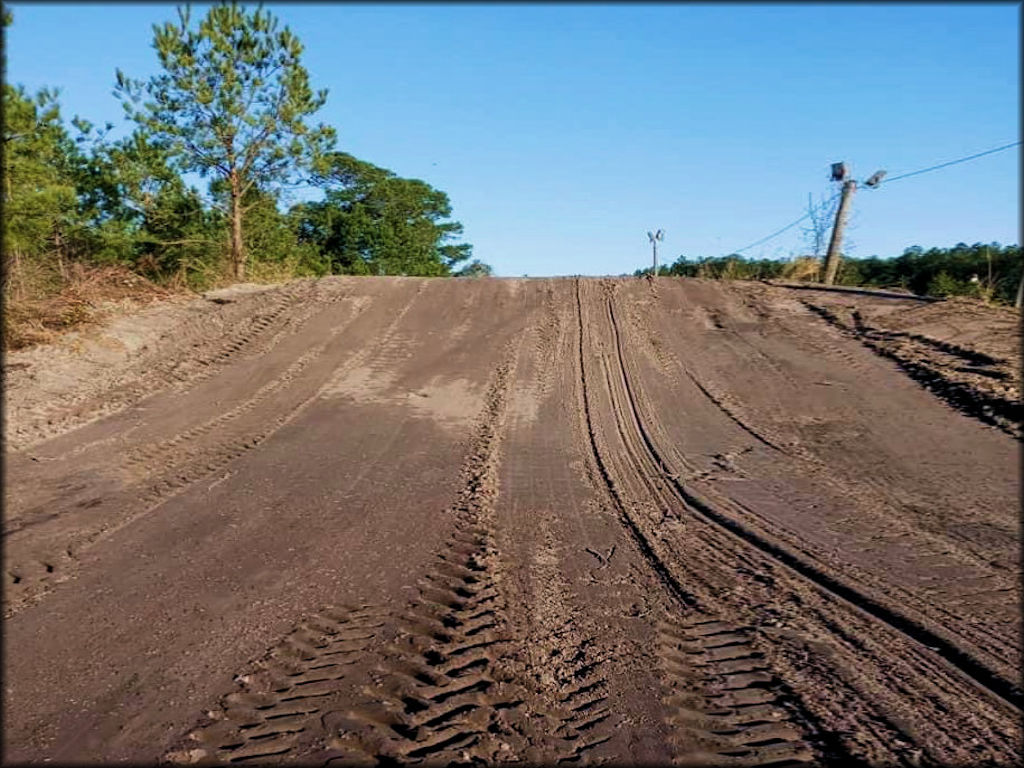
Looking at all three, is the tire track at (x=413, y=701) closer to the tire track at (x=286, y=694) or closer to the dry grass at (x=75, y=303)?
the tire track at (x=286, y=694)

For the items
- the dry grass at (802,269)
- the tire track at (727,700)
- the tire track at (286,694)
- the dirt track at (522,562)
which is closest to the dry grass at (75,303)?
the dirt track at (522,562)

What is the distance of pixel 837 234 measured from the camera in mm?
16797

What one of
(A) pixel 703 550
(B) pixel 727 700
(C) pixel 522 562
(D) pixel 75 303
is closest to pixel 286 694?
(C) pixel 522 562

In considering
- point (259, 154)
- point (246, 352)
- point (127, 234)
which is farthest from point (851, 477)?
point (127, 234)

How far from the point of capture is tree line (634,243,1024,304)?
13.2m

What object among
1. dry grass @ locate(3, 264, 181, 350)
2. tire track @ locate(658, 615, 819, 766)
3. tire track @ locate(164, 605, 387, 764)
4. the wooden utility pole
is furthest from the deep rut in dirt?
the wooden utility pole

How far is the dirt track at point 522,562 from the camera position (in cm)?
304

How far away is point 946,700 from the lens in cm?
319

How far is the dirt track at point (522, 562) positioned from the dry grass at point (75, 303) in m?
1.70

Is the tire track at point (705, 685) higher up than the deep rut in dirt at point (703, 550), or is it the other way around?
the deep rut in dirt at point (703, 550)

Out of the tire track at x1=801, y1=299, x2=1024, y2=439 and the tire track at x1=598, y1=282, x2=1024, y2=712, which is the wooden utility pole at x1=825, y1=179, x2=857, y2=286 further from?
the tire track at x1=598, y1=282, x2=1024, y2=712

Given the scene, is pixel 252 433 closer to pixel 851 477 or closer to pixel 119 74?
pixel 851 477

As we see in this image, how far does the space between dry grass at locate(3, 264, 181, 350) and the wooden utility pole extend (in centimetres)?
1479

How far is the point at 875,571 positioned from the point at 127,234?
21723 millimetres
